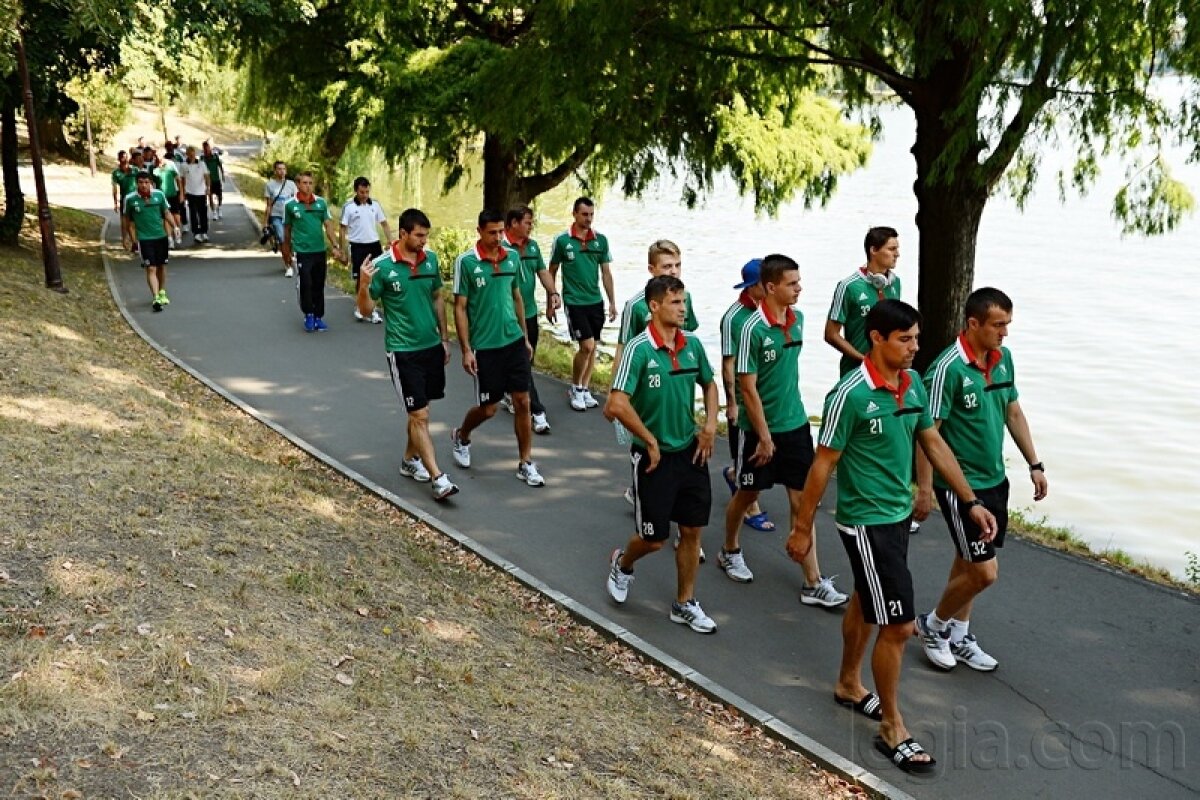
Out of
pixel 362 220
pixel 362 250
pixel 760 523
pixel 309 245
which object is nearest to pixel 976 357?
pixel 760 523

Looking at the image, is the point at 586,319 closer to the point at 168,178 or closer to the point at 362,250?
the point at 362,250

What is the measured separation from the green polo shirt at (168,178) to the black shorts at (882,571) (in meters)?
19.0

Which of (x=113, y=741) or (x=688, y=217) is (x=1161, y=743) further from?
(x=688, y=217)

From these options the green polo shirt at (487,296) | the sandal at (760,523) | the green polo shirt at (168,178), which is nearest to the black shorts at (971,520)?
the sandal at (760,523)

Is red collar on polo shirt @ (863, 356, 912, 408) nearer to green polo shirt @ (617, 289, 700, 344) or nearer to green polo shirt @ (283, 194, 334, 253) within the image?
green polo shirt @ (617, 289, 700, 344)

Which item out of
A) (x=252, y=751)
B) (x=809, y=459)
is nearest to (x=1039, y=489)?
(x=809, y=459)

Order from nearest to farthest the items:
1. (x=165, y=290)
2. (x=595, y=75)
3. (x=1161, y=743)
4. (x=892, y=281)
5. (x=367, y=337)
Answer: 1. (x=1161, y=743)
2. (x=892, y=281)
3. (x=595, y=75)
4. (x=367, y=337)
5. (x=165, y=290)

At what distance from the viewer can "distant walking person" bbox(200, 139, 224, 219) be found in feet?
84.8

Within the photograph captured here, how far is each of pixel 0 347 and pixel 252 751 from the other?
7.68m

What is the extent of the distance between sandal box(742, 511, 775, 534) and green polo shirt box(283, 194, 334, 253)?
8.02 m

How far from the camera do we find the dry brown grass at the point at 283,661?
485 centimetres

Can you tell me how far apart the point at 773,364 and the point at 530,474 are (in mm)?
2759

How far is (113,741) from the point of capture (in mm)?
4762

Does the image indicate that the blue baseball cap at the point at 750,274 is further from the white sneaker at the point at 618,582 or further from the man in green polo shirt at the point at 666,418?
the white sneaker at the point at 618,582
